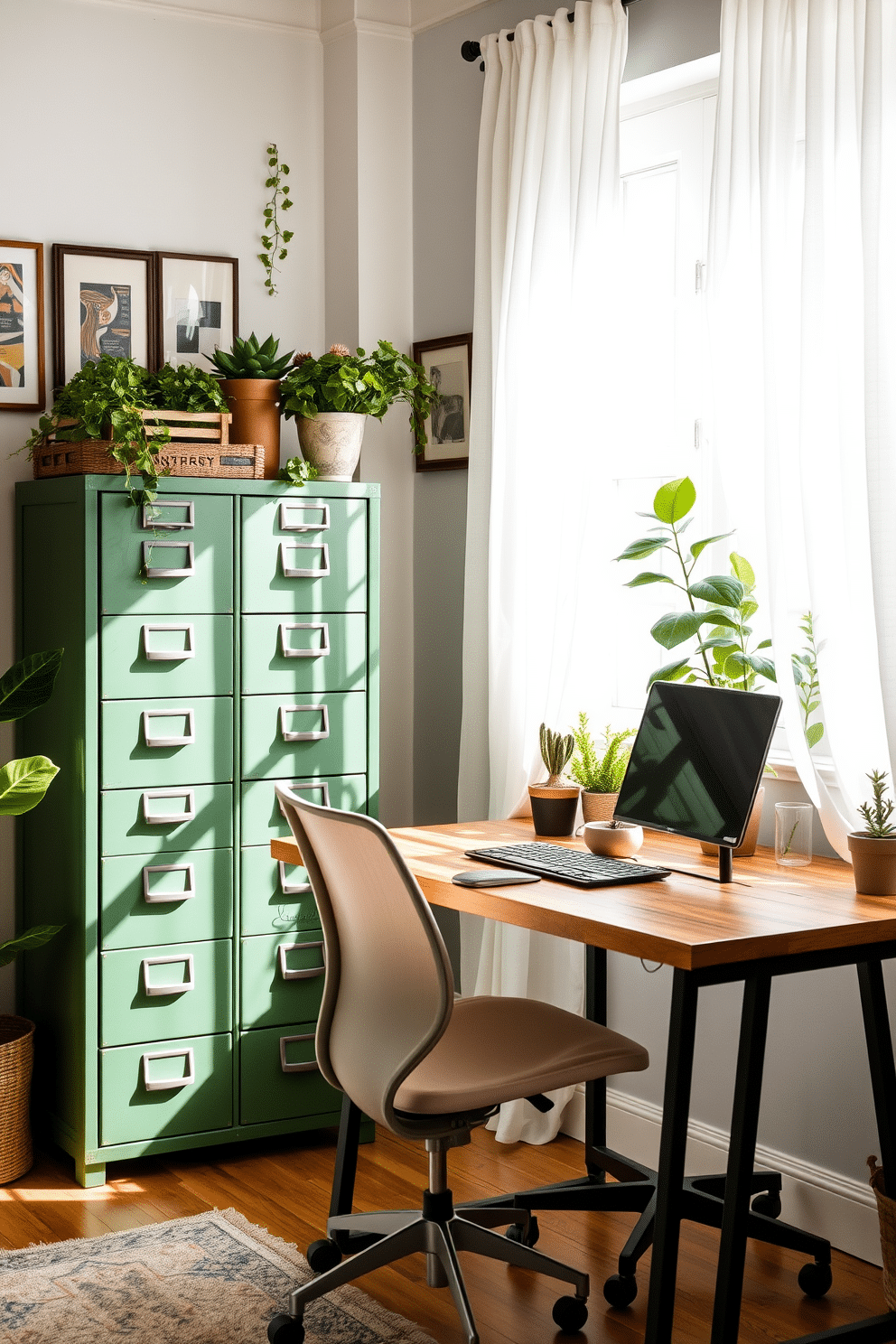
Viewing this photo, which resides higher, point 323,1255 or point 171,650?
point 171,650

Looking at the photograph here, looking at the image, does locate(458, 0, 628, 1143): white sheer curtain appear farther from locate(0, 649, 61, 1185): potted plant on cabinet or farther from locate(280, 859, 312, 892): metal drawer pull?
locate(0, 649, 61, 1185): potted plant on cabinet

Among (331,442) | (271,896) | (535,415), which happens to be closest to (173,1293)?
(271,896)

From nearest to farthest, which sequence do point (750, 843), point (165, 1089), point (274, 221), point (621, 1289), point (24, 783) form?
1. point (621, 1289)
2. point (750, 843)
3. point (24, 783)
4. point (165, 1089)
5. point (274, 221)

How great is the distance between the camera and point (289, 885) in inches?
137

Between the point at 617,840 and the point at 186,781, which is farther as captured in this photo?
the point at 186,781

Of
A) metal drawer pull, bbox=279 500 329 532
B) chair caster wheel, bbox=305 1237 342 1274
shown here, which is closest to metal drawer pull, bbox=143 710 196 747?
metal drawer pull, bbox=279 500 329 532

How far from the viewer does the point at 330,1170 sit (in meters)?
3.39

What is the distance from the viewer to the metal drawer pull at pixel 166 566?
3.26m

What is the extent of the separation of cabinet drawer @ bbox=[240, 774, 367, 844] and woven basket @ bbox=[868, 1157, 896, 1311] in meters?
1.43

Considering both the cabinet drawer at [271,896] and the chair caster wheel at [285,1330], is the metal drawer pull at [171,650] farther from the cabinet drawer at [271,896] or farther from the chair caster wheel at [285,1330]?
the chair caster wheel at [285,1330]

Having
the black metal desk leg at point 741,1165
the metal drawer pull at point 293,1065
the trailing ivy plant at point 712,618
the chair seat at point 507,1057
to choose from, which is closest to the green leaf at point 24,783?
the metal drawer pull at point 293,1065

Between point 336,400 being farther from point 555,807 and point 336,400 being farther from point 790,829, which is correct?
point 790,829

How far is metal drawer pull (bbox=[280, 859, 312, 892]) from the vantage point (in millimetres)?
3484

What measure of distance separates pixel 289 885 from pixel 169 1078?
0.50m
